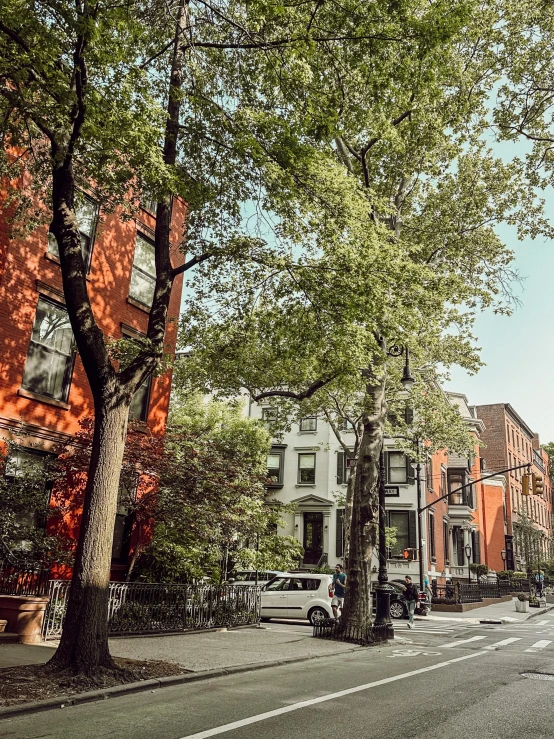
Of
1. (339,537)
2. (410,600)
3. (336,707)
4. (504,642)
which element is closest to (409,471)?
(339,537)

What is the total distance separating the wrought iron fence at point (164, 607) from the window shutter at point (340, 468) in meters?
23.3

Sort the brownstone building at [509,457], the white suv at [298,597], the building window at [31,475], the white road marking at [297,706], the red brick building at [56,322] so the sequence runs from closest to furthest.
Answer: the white road marking at [297,706], the building window at [31,475], the red brick building at [56,322], the white suv at [298,597], the brownstone building at [509,457]

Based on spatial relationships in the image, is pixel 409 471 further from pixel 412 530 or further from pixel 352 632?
pixel 352 632

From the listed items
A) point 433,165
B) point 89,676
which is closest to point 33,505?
point 89,676

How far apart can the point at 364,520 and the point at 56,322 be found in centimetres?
934

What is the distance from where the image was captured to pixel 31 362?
14805 millimetres

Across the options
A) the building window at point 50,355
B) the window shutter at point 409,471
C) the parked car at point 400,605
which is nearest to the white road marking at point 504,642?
the parked car at point 400,605

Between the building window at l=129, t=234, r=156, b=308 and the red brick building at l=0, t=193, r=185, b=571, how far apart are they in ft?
0.10

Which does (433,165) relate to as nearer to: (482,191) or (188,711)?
(482,191)

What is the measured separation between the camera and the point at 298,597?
67.9 feet

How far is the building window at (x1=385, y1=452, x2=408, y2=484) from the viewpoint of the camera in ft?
125

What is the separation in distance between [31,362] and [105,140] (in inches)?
299

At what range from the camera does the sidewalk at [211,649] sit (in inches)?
390

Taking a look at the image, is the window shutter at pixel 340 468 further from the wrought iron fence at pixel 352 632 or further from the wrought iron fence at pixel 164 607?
the wrought iron fence at pixel 352 632
